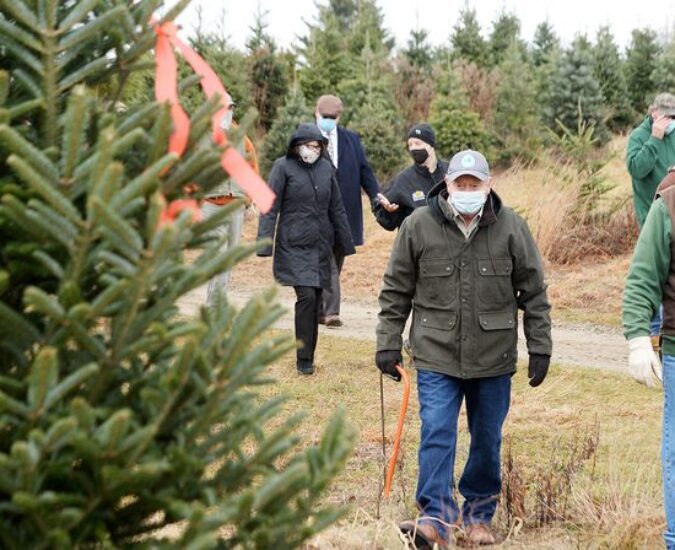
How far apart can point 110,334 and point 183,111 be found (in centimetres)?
51

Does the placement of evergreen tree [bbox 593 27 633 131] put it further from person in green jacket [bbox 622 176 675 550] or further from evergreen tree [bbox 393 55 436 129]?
person in green jacket [bbox 622 176 675 550]

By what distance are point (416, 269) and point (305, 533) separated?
3103mm

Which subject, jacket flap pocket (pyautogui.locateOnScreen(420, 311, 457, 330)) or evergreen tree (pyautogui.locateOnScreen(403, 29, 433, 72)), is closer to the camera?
jacket flap pocket (pyautogui.locateOnScreen(420, 311, 457, 330))

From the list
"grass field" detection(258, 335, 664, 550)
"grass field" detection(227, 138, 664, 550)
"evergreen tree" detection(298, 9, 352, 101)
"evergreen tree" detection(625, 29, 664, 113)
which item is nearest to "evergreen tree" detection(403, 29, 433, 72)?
"evergreen tree" detection(298, 9, 352, 101)

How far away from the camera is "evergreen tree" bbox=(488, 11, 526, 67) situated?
29766mm

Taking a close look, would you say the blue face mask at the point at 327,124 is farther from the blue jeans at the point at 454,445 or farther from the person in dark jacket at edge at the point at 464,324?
the blue jeans at the point at 454,445

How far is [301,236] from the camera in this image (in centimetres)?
823

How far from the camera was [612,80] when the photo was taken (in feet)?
86.1

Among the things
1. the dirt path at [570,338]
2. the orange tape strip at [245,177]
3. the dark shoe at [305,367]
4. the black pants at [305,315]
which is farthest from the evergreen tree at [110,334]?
the dirt path at [570,338]

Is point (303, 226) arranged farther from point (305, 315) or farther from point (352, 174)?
point (352, 174)

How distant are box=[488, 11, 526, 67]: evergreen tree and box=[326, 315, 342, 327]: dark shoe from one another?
20.6 meters

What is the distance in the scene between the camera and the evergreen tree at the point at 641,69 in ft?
89.1

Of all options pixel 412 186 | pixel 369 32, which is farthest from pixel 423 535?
pixel 369 32

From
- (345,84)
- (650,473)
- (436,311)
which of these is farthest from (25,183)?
(345,84)
